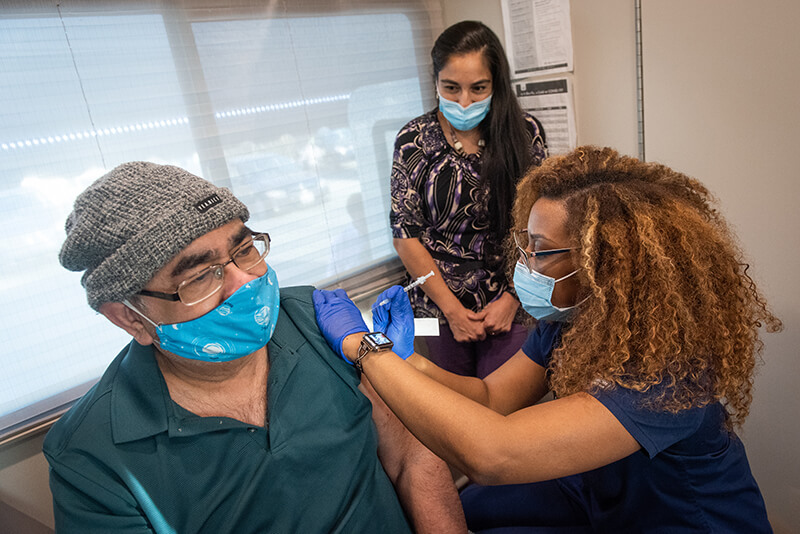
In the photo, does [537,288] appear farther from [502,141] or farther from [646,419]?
[502,141]

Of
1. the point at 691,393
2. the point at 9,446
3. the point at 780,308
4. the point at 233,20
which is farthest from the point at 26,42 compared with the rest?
the point at 780,308

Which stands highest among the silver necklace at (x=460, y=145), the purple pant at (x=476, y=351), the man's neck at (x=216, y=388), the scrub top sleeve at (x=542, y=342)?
the silver necklace at (x=460, y=145)

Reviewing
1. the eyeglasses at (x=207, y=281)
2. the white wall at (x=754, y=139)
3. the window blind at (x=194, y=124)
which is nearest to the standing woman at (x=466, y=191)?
the window blind at (x=194, y=124)

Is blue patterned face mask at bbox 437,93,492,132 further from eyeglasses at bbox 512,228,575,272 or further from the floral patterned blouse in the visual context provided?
eyeglasses at bbox 512,228,575,272

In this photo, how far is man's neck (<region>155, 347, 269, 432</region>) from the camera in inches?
48.4

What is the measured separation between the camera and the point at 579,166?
1329 millimetres

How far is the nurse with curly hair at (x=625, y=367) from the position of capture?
41.5 inches

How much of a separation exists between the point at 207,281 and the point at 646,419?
0.98 metres

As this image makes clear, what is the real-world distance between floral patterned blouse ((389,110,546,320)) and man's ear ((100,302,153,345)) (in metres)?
1.21

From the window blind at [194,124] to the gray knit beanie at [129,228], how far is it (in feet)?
2.29

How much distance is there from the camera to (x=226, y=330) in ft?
3.89

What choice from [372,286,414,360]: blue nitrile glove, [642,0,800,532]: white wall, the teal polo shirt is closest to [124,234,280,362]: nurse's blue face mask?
the teal polo shirt

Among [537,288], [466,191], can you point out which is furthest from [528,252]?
[466,191]

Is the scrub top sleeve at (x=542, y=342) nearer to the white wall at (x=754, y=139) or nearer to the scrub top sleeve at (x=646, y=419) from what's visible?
the scrub top sleeve at (x=646, y=419)
